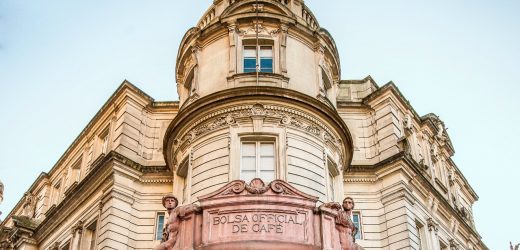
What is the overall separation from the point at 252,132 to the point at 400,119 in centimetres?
1101

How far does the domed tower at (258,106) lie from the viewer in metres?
22.4

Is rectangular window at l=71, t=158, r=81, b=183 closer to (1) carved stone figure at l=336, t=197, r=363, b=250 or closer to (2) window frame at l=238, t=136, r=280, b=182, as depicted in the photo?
(2) window frame at l=238, t=136, r=280, b=182

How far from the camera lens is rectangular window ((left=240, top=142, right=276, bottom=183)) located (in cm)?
2203

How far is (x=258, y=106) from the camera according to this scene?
23453mm

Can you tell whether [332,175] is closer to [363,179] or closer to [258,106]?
[363,179]

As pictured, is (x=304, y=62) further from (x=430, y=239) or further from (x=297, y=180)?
(x=430, y=239)

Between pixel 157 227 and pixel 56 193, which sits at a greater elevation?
pixel 56 193

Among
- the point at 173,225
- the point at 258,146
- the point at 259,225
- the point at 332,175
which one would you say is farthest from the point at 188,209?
the point at 332,175

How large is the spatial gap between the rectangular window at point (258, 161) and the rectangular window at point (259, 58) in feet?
13.1

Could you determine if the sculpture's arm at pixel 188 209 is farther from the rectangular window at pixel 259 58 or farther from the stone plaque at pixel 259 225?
the rectangular window at pixel 259 58

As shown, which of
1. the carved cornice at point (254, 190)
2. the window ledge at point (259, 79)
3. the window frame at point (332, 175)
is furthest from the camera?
the window ledge at point (259, 79)

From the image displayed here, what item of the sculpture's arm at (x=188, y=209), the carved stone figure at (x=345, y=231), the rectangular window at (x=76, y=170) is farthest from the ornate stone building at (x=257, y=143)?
the sculpture's arm at (x=188, y=209)

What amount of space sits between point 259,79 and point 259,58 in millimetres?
1565

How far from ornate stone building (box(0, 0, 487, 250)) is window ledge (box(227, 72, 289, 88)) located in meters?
0.04
